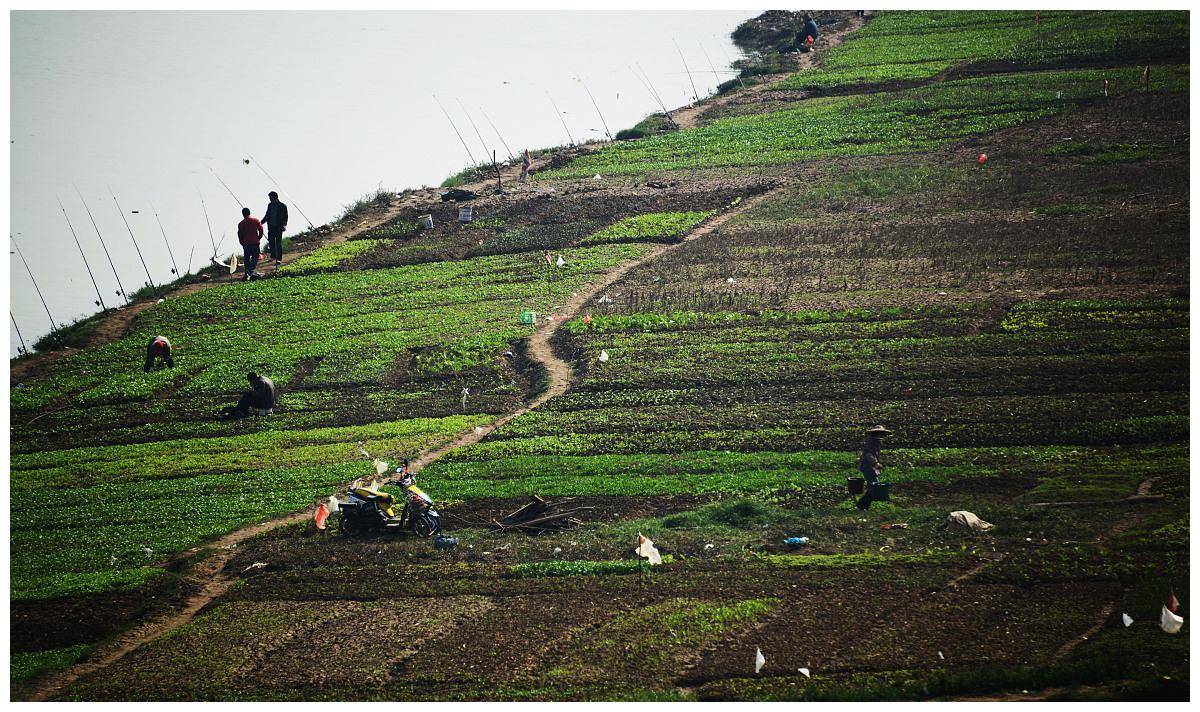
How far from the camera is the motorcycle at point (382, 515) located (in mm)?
20906

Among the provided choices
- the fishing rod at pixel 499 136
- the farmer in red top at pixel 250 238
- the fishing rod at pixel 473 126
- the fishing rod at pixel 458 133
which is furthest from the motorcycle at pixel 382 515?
the fishing rod at pixel 473 126

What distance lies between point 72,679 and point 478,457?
9064 millimetres

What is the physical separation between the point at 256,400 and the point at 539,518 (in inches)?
394

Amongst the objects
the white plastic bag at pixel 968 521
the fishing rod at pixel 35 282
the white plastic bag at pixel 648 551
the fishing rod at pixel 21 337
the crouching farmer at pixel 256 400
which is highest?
the fishing rod at pixel 35 282

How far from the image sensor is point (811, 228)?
3612cm

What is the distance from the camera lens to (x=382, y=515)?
20.9 meters

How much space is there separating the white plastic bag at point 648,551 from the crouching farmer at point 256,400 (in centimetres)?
1203

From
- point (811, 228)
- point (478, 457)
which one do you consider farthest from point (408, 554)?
point (811, 228)

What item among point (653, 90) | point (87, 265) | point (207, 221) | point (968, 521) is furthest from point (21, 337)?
point (653, 90)

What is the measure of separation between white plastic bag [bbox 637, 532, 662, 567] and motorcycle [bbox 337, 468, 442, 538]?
3891 millimetres

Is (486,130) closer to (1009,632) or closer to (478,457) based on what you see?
(478,457)

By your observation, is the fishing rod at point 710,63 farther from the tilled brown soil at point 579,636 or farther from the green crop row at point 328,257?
the tilled brown soil at point 579,636

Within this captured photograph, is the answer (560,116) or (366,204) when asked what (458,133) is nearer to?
(560,116)

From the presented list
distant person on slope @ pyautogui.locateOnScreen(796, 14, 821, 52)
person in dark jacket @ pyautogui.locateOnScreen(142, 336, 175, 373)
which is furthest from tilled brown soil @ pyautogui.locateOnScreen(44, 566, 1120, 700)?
distant person on slope @ pyautogui.locateOnScreen(796, 14, 821, 52)
